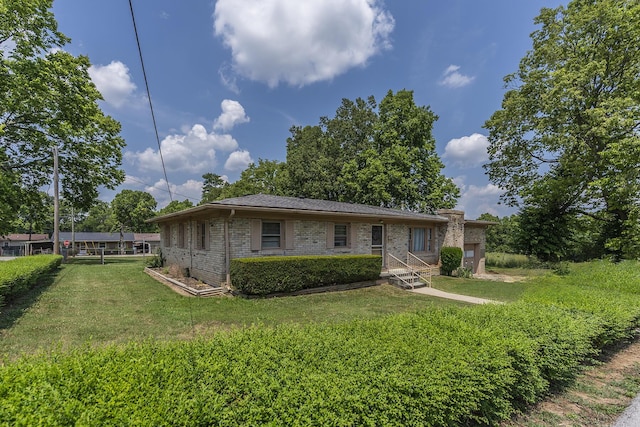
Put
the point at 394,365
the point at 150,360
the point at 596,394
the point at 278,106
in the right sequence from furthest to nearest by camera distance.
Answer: the point at 278,106, the point at 596,394, the point at 394,365, the point at 150,360

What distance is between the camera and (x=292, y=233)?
35.9 ft

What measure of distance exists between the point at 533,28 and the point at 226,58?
20409 mm

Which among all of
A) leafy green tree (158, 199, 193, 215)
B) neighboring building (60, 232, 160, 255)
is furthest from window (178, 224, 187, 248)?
leafy green tree (158, 199, 193, 215)

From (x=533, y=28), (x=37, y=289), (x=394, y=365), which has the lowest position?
(x=37, y=289)

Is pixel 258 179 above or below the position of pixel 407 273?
above

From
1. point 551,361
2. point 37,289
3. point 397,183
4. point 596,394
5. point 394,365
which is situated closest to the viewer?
point 394,365

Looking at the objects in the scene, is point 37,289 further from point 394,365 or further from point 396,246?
point 396,246

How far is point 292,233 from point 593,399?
861 cm

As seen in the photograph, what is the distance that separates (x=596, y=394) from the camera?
3.85 metres

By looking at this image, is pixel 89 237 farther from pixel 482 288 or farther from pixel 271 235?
pixel 482 288

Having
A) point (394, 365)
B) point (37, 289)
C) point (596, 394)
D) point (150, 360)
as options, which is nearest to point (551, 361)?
point (596, 394)

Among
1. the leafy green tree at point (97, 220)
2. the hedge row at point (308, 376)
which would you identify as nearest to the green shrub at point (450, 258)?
the hedge row at point (308, 376)

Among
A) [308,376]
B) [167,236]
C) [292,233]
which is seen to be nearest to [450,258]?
[292,233]

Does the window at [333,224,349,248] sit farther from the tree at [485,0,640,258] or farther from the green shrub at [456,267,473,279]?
the tree at [485,0,640,258]
